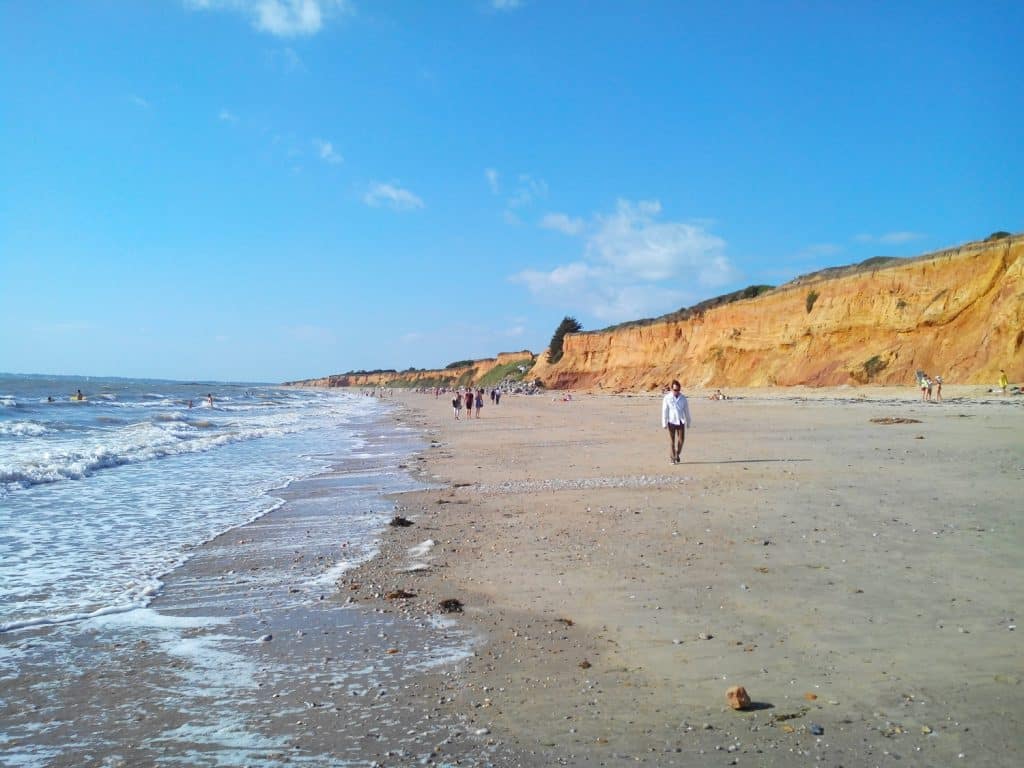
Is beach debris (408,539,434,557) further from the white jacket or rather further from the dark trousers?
the white jacket

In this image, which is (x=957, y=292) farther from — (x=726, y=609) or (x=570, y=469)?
(x=726, y=609)

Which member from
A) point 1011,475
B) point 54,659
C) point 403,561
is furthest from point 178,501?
point 1011,475

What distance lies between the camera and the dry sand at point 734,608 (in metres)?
2.96

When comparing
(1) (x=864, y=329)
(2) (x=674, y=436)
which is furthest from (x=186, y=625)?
(1) (x=864, y=329)

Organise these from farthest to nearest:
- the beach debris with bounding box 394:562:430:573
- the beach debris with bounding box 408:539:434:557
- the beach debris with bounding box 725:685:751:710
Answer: the beach debris with bounding box 408:539:434:557
the beach debris with bounding box 394:562:430:573
the beach debris with bounding box 725:685:751:710

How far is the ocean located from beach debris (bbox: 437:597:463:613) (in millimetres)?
324

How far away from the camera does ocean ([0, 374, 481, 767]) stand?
10.3 ft

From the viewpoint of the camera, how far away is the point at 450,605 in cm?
488

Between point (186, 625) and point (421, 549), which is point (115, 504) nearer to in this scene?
point (421, 549)

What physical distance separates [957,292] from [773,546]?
3345 centimetres

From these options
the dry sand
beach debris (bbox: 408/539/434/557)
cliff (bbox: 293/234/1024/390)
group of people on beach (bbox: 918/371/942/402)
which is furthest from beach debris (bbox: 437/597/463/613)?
cliff (bbox: 293/234/1024/390)

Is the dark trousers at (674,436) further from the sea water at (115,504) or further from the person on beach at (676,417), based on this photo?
the sea water at (115,504)

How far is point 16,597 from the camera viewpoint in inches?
209

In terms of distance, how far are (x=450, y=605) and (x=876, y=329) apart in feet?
127
